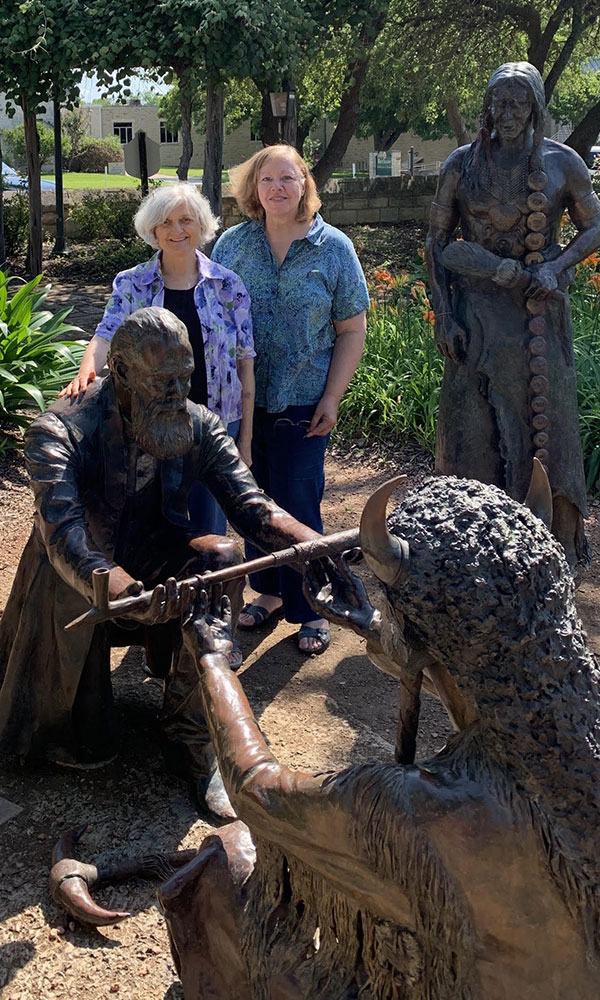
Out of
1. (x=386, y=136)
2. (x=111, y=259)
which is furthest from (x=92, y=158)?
(x=111, y=259)

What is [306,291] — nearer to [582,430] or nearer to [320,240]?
[320,240]

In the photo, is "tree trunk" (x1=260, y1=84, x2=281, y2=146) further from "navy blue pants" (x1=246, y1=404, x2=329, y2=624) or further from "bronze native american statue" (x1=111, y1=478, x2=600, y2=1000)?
"bronze native american statue" (x1=111, y1=478, x2=600, y2=1000)

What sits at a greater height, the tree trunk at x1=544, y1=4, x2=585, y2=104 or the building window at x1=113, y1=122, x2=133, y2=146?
the building window at x1=113, y1=122, x2=133, y2=146

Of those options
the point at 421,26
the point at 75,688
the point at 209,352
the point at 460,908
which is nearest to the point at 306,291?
the point at 209,352

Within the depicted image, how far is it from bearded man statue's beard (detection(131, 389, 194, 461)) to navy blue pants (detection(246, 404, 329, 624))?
1.42m

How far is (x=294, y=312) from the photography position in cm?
422

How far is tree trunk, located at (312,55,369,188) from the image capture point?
1534cm

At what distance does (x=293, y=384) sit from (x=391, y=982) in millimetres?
2870

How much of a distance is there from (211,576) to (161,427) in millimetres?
777

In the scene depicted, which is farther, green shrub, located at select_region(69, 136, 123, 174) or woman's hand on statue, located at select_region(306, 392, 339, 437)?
green shrub, located at select_region(69, 136, 123, 174)

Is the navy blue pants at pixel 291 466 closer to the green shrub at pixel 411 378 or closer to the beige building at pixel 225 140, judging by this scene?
the green shrub at pixel 411 378

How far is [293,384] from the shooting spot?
432cm

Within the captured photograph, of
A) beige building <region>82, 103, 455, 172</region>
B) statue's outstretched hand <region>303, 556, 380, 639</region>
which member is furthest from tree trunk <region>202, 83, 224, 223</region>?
beige building <region>82, 103, 455, 172</region>

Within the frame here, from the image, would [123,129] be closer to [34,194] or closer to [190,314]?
[34,194]
